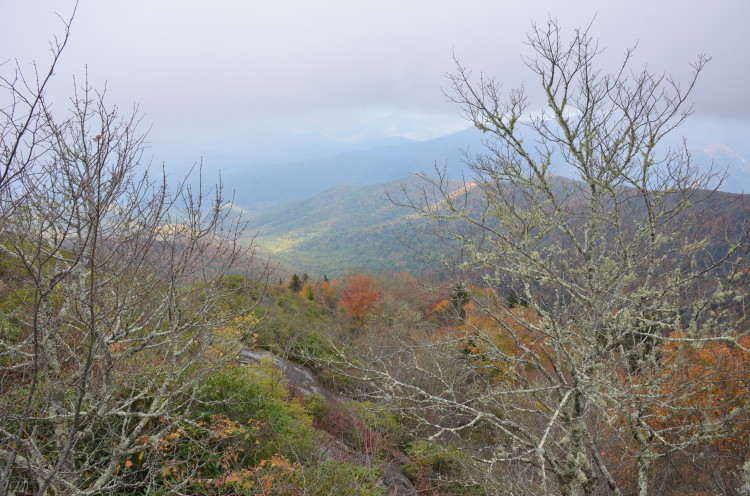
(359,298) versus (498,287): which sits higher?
(498,287)

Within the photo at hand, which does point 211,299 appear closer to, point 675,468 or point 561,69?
point 561,69

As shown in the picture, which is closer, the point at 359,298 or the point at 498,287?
the point at 498,287

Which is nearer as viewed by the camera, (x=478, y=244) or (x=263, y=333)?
(x=478, y=244)

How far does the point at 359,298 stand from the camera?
38.2 m

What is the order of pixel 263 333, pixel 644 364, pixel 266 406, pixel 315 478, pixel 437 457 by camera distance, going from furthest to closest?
pixel 263 333 → pixel 437 457 → pixel 266 406 → pixel 315 478 → pixel 644 364

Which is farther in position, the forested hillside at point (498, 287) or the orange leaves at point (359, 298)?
the orange leaves at point (359, 298)

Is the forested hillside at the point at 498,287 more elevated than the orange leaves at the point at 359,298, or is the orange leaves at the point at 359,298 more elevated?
the forested hillside at the point at 498,287

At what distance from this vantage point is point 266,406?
323 inches

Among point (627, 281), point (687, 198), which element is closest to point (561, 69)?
point (687, 198)

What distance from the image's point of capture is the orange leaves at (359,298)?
1468 inches

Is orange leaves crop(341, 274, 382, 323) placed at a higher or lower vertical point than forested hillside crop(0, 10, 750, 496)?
lower

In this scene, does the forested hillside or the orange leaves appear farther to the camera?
the orange leaves

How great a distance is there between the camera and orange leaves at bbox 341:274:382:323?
37.3 metres

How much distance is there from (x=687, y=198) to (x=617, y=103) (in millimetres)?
1461
